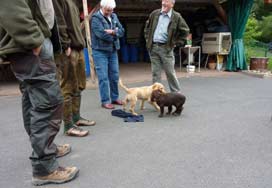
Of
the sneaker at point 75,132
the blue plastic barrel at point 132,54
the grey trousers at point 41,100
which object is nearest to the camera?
the grey trousers at point 41,100

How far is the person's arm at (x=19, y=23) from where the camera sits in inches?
72.6

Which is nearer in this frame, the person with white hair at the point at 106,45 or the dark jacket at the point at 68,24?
the dark jacket at the point at 68,24

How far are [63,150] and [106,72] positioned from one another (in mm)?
1968

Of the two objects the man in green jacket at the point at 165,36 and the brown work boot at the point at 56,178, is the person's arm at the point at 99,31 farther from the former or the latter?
the brown work boot at the point at 56,178

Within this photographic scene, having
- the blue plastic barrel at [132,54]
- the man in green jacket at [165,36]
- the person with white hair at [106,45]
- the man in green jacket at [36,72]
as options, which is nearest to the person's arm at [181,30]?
the man in green jacket at [165,36]

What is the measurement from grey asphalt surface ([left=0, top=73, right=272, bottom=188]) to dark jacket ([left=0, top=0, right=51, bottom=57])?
3.64ft

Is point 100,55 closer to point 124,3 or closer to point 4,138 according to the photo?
point 4,138

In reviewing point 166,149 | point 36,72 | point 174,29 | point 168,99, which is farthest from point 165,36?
point 36,72

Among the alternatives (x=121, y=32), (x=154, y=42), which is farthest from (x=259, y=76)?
(x=121, y=32)

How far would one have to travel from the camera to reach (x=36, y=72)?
2.07m

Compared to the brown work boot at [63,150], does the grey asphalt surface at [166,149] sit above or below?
below

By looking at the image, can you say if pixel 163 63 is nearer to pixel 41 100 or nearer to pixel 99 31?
pixel 99 31

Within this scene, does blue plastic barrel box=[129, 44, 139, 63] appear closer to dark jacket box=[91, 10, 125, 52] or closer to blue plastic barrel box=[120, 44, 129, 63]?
blue plastic barrel box=[120, 44, 129, 63]

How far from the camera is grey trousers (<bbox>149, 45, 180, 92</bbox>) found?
485 cm
